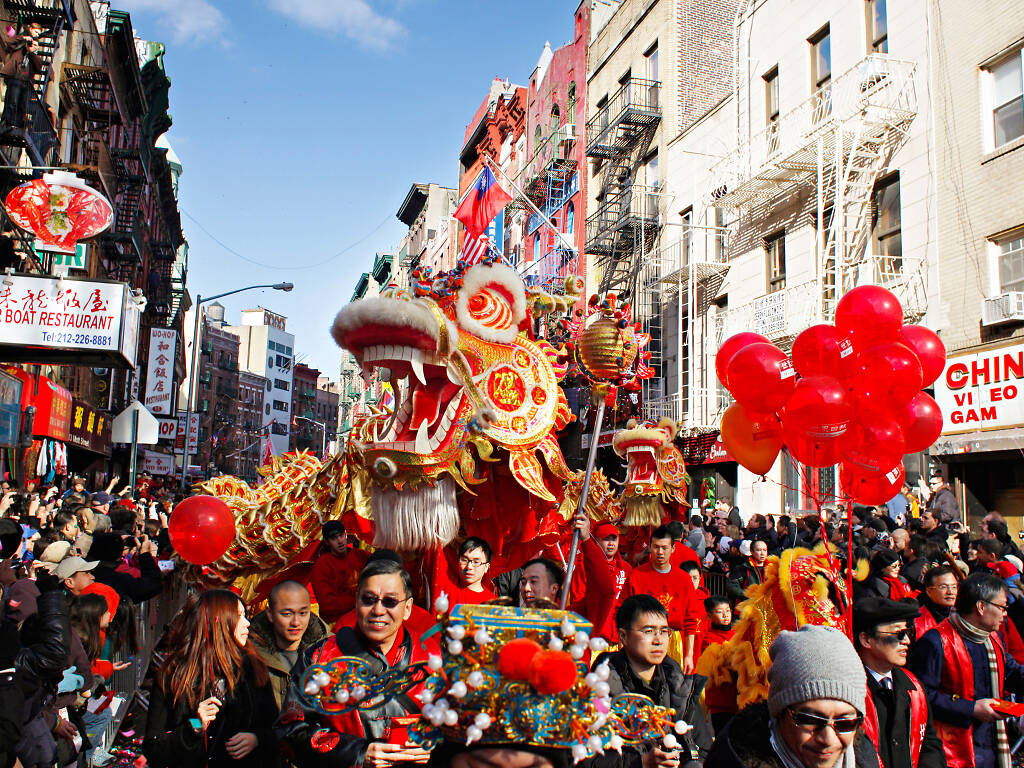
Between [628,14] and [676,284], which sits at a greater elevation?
[628,14]

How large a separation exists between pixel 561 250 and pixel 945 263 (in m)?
17.7

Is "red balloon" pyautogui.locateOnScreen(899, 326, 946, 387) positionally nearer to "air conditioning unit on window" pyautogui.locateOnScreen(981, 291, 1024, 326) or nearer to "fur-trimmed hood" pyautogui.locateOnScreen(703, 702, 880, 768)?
"fur-trimmed hood" pyautogui.locateOnScreen(703, 702, 880, 768)

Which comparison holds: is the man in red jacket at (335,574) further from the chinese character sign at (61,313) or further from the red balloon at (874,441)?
the chinese character sign at (61,313)

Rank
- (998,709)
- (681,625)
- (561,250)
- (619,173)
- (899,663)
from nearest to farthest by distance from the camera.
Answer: (899,663) → (998,709) → (681,625) → (619,173) → (561,250)

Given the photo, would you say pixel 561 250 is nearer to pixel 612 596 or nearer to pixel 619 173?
pixel 619 173

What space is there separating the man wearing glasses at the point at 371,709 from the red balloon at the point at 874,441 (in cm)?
329

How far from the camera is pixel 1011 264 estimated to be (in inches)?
495

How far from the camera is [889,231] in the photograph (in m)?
14.8

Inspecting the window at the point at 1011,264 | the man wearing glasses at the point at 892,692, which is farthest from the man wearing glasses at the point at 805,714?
the window at the point at 1011,264

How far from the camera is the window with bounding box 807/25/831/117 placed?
1661 cm

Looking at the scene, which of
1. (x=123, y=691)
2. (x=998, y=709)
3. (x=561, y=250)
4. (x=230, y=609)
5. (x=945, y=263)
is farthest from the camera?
(x=561, y=250)

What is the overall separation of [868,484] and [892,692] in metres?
2.77

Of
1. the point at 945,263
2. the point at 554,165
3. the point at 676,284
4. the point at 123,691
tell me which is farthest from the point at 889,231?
the point at 554,165

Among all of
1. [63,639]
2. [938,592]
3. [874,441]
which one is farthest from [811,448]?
[63,639]
